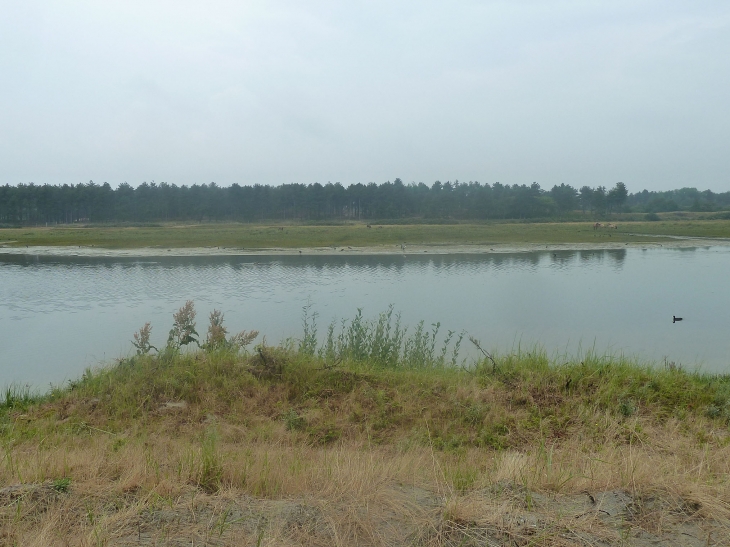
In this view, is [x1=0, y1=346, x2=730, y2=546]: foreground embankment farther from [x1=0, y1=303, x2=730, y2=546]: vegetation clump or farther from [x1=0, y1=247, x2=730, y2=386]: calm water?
[x1=0, y1=247, x2=730, y2=386]: calm water

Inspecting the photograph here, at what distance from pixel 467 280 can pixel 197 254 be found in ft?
55.5

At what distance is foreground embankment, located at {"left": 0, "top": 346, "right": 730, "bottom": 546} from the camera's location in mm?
3146

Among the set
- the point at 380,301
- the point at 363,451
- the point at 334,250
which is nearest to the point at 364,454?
the point at 363,451

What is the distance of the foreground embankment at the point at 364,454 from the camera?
10.3ft

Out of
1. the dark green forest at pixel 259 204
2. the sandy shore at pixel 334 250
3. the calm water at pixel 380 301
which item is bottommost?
the calm water at pixel 380 301

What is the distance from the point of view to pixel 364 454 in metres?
4.75

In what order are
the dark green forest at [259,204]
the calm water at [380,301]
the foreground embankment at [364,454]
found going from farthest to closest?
1. the dark green forest at [259,204]
2. the calm water at [380,301]
3. the foreground embankment at [364,454]

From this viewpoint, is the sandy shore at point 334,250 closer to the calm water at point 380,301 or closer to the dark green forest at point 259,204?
the calm water at point 380,301

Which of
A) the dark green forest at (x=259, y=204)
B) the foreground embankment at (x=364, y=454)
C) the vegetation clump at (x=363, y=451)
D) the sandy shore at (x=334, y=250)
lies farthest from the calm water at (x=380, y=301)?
the dark green forest at (x=259, y=204)

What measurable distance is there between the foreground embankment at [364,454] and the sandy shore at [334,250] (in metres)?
22.8

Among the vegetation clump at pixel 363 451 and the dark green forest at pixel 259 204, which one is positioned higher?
the dark green forest at pixel 259 204

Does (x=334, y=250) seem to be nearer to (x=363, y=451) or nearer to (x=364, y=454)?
(x=363, y=451)

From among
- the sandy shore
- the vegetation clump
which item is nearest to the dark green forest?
the sandy shore

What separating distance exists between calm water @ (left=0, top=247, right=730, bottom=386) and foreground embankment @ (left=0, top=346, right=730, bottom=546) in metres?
3.06
